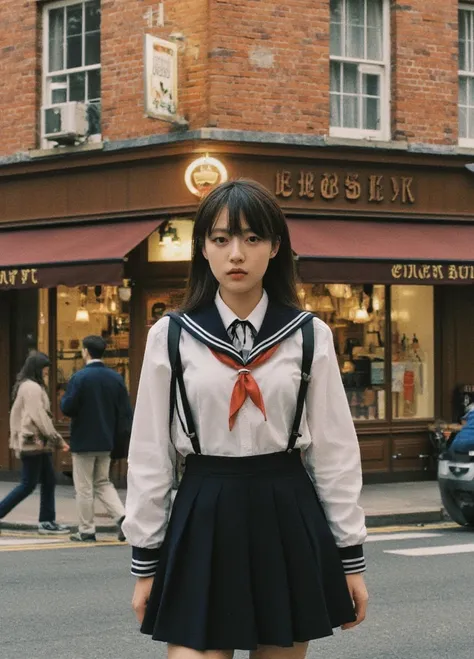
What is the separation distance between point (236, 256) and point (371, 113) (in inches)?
561

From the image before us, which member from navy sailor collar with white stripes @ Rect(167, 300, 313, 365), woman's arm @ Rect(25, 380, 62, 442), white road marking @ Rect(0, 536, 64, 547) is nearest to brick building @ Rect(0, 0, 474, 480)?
woman's arm @ Rect(25, 380, 62, 442)

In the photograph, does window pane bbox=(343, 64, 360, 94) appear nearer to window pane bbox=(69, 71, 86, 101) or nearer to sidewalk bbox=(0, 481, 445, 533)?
window pane bbox=(69, 71, 86, 101)

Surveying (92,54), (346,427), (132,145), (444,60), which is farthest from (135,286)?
(346,427)

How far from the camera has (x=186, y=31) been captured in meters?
16.4

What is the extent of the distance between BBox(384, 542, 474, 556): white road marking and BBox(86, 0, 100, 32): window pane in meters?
9.39

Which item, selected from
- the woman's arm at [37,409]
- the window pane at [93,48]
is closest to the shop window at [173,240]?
the window pane at [93,48]

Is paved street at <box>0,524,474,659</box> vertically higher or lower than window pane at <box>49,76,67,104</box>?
lower

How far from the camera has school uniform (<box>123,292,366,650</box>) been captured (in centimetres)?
363

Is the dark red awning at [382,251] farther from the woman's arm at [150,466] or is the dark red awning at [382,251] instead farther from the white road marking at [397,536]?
the woman's arm at [150,466]

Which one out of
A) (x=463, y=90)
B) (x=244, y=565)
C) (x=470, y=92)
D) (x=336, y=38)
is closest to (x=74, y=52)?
(x=336, y=38)

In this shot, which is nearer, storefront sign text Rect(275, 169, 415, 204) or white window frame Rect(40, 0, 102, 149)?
storefront sign text Rect(275, 169, 415, 204)

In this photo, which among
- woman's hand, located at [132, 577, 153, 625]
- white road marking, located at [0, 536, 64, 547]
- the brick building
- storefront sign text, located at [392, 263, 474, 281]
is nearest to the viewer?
woman's hand, located at [132, 577, 153, 625]

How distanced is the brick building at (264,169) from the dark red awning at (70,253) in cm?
3

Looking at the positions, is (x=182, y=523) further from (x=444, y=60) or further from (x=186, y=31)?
(x=444, y=60)
